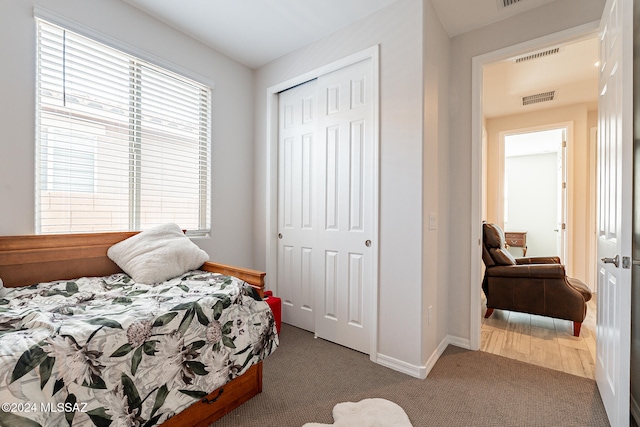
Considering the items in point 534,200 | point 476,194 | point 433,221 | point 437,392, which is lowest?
point 437,392

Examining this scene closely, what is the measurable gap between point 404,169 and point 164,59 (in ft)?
6.94

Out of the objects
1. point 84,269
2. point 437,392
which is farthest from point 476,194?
point 84,269

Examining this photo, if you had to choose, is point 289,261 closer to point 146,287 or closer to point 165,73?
point 146,287

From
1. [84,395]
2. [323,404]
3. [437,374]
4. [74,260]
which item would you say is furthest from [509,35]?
[74,260]

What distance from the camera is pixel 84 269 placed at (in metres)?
1.95

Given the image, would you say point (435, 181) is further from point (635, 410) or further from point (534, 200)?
point (534, 200)

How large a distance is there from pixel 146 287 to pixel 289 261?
53.8 inches

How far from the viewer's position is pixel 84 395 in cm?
104

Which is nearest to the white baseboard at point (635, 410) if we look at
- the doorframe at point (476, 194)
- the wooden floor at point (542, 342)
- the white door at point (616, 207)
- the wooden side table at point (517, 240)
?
the white door at point (616, 207)

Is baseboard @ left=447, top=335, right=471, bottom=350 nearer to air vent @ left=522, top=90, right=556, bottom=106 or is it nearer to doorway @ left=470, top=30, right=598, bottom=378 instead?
doorway @ left=470, top=30, right=598, bottom=378

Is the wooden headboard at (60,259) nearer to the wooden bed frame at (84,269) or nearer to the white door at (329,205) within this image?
the wooden bed frame at (84,269)

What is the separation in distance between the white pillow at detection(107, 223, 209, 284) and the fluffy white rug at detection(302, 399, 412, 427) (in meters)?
1.24

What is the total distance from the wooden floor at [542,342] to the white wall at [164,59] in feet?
8.14

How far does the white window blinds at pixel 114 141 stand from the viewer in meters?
1.88
